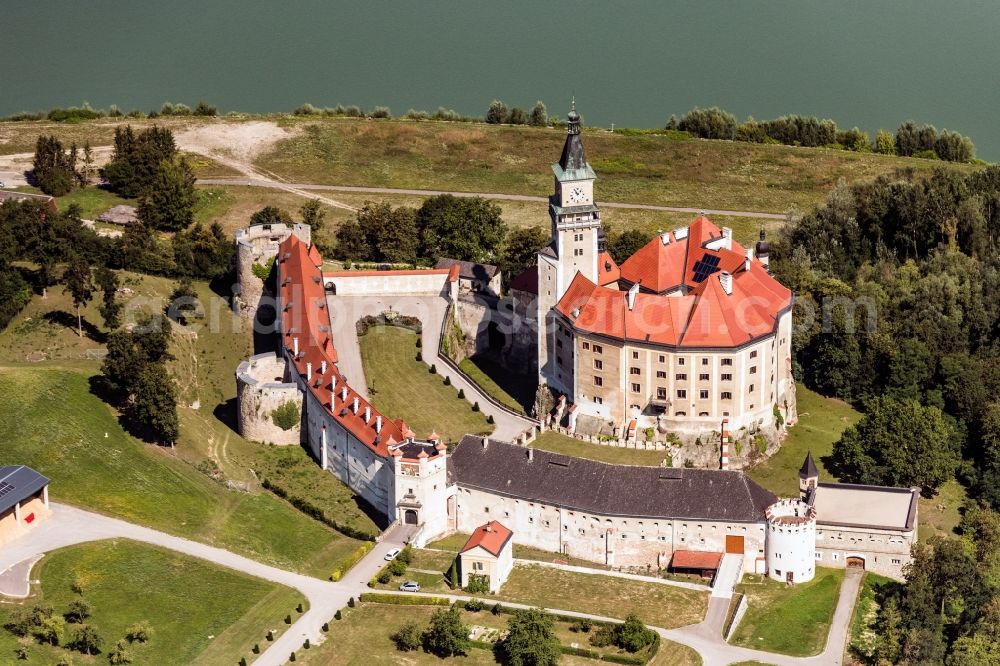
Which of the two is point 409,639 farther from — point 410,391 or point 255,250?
point 255,250

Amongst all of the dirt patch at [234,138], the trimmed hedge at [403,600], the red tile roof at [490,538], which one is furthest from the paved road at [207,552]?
the dirt patch at [234,138]

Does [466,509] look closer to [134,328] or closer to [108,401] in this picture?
[108,401]

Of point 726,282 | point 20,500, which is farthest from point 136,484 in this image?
point 726,282

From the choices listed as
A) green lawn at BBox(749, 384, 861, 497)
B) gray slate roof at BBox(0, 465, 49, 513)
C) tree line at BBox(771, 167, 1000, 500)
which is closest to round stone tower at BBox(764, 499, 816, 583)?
green lawn at BBox(749, 384, 861, 497)

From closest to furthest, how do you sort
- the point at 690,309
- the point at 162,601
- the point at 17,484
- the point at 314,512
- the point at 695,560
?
the point at 162,601 < the point at 17,484 < the point at 695,560 < the point at 314,512 < the point at 690,309

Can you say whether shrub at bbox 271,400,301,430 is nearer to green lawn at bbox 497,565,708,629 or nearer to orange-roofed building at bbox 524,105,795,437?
orange-roofed building at bbox 524,105,795,437

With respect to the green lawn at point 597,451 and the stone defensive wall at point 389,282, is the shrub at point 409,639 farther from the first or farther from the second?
the stone defensive wall at point 389,282
